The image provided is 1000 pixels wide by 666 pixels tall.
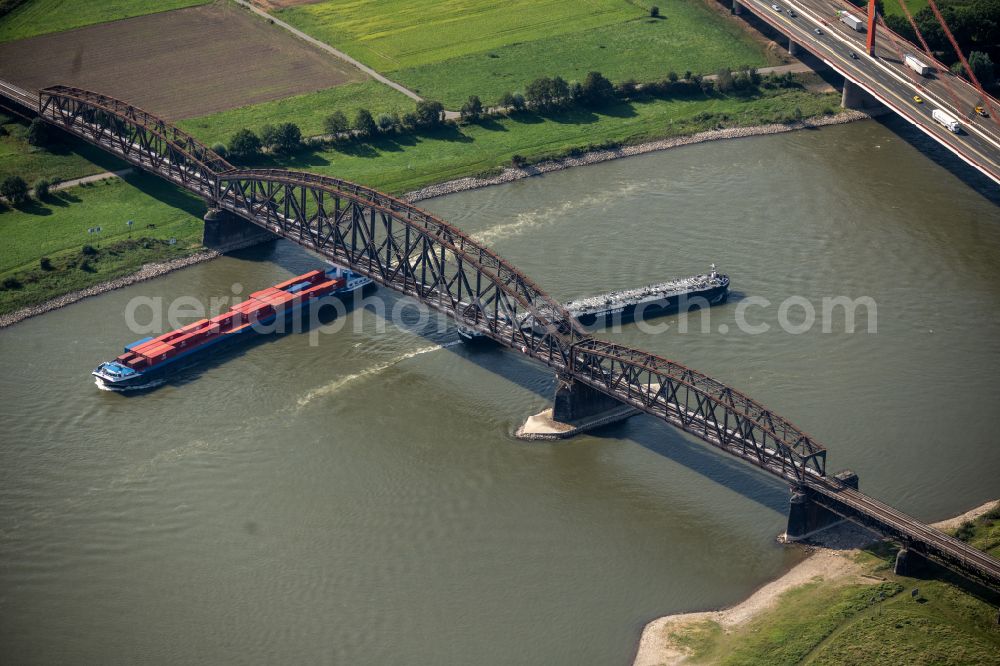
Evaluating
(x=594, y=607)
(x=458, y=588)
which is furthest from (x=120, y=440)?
(x=594, y=607)

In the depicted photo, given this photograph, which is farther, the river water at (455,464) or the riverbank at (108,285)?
the riverbank at (108,285)

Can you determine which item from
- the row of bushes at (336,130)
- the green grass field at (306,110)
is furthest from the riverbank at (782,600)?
the green grass field at (306,110)

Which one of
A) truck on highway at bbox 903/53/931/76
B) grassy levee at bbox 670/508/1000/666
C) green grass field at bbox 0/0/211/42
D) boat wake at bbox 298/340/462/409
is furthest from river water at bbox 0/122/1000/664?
green grass field at bbox 0/0/211/42

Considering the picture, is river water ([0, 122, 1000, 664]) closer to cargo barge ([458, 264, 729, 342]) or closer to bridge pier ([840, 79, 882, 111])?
cargo barge ([458, 264, 729, 342])

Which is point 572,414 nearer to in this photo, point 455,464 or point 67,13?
point 455,464

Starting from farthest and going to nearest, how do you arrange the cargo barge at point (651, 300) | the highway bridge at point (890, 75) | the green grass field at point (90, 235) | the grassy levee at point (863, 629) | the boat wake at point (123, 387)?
the highway bridge at point (890, 75) → the green grass field at point (90, 235) → the cargo barge at point (651, 300) → the boat wake at point (123, 387) → the grassy levee at point (863, 629)

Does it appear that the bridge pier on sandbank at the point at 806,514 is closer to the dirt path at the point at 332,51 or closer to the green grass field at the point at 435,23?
the dirt path at the point at 332,51

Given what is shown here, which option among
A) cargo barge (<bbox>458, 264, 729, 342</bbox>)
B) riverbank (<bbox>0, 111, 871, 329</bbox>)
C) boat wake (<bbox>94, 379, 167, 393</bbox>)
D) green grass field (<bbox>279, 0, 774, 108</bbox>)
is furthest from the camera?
green grass field (<bbox>279, 0, 774, 108</bbox>)
